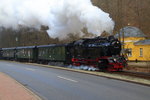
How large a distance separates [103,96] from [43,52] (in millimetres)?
28550

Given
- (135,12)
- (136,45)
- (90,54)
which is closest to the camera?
(90,54)

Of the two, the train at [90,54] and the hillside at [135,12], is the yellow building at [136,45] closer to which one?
the train at [90,54]

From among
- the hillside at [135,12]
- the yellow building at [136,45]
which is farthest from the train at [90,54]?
the hillside at [135,12]

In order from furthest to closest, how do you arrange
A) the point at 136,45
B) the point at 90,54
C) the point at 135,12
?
the point at 135,12, the point at 136,45, the point at 90,54

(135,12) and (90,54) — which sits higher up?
(135,12)

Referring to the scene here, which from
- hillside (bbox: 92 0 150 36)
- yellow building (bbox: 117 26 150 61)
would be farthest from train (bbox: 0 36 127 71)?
hillside (bbox: 92 0 150 36)

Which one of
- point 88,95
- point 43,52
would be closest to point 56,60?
point 43,52

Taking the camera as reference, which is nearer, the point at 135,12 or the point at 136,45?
the point at 136,45

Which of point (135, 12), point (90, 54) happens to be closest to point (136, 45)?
point (90, 54)

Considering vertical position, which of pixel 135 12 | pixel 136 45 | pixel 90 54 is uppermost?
pixel 135 12

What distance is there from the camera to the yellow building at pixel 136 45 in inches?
1864

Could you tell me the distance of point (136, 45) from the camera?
1971 inches

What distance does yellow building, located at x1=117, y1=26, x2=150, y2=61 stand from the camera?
4734 centimetres

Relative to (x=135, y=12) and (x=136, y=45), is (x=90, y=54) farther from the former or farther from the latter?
(x=135, y=12)
